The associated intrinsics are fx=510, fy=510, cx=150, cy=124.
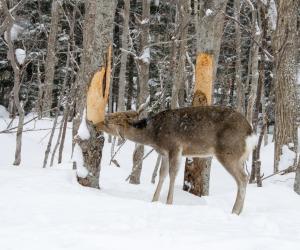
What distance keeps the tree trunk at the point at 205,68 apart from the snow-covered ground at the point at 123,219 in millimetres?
383

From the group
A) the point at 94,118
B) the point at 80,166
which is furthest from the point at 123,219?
the point at 94,118

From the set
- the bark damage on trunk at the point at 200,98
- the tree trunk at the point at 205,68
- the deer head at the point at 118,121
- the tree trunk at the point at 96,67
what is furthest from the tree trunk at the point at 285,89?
the tree trunk at the point at 96,67

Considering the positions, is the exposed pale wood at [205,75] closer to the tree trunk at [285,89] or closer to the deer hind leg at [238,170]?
the deer hind leg at [238,170]

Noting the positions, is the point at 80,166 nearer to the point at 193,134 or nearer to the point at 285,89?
the point at 193,134

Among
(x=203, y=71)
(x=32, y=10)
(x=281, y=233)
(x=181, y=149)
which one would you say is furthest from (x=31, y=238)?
(x=32, y=10)

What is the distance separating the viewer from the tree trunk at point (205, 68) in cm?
828

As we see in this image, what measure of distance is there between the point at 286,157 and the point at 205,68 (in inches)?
194

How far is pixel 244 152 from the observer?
706 cm

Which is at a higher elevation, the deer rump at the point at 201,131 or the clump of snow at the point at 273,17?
the clump of snow at the point at 273,17

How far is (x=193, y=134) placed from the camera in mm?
7301

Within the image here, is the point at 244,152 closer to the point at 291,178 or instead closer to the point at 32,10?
the point at 291,178

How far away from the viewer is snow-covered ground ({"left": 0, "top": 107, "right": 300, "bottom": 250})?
4160 millimetres

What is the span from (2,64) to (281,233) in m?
26.0

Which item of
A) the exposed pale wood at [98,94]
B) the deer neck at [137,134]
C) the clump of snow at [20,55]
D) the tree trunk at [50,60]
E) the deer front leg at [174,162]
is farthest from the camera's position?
the tree trunk at [50,60]
